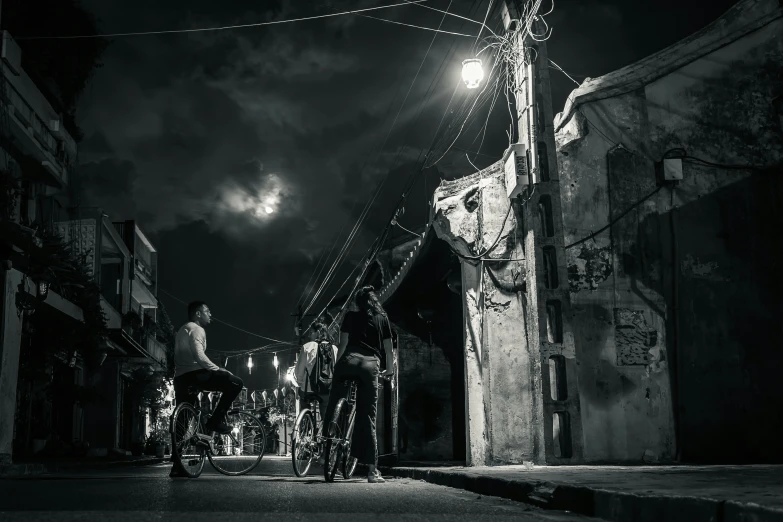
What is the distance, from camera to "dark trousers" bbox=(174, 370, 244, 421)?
9.28 m

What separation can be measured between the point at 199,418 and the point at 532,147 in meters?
5.18

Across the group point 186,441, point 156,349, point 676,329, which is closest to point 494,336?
point 676,329

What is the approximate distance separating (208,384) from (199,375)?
0.16 m

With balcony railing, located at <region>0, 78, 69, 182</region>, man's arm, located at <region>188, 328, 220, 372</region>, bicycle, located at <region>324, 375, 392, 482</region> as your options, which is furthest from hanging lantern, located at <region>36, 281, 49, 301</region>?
bicycle, located at <region>324, 375, 392, 482</region>

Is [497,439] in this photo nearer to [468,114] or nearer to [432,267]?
[432,267]

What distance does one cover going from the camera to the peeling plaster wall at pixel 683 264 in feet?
36.0

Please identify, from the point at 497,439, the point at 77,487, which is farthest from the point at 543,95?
the point at 77,487

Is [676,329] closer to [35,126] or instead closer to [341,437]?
[341,437]

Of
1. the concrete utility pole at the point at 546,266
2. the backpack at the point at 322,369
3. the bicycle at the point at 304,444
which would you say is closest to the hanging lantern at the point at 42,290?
the backpack at the point at 322,369

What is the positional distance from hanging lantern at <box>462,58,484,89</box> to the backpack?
4.87 meters

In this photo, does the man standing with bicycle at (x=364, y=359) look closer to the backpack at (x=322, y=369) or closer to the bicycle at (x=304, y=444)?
the bicycle at (x=304, y=444)

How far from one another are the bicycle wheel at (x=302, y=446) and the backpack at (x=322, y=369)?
9.44ft

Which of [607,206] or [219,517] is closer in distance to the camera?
[219,517]

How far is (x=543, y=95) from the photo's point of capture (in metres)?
10.3
